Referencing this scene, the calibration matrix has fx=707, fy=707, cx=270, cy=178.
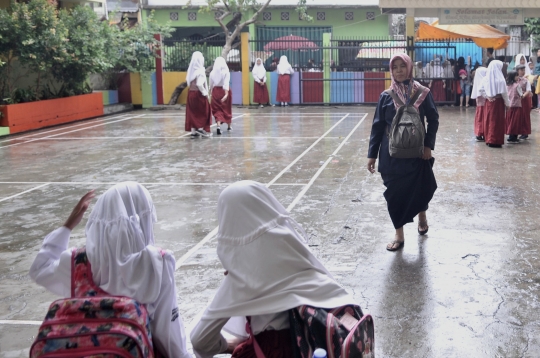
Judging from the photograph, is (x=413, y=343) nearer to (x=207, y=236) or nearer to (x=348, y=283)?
(x=348, y=283)

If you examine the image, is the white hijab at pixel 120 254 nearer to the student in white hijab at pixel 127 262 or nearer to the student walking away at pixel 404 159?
the student in white hijab at pixel 127 262

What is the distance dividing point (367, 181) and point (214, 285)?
14.1 feet

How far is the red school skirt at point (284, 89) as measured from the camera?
22.5 meters

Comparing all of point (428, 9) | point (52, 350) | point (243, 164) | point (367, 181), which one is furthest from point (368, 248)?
point (428, 9)

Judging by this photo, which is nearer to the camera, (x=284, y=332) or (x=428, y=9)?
(x=284, y=332)

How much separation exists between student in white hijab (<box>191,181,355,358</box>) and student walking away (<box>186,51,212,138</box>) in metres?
11.8

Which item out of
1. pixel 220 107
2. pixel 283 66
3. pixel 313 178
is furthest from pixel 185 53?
pixel 313 178

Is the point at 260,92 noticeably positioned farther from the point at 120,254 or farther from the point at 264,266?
the point at 264,266

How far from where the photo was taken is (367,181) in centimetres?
903

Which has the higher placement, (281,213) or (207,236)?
(281,213)

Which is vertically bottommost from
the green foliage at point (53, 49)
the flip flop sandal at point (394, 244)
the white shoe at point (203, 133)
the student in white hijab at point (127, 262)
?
the flip flop sandal at point (394, 244)

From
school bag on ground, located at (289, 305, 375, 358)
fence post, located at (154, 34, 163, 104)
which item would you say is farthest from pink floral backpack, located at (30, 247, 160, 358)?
fence post, located at (154, 34, 163, 104)

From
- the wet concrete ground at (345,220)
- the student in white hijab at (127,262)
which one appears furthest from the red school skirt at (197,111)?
the student in white hijab at (127,262)

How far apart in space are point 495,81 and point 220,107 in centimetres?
602
